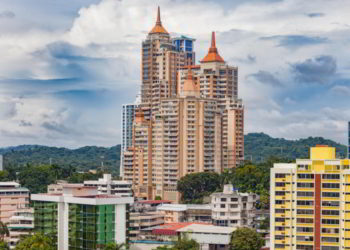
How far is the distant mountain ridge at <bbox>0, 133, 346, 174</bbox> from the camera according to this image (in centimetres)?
14762

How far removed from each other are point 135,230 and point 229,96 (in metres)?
41.4

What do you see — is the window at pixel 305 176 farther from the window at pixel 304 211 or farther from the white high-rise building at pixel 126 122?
the white high-rise building at pixel 126 122

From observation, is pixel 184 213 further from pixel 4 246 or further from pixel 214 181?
pixel 4 246

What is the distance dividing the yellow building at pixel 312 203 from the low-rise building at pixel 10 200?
28.7 metres

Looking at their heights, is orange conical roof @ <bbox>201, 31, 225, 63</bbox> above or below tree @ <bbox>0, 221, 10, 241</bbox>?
above

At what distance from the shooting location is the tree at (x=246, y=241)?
5669 cm

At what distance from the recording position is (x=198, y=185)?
87.9 m

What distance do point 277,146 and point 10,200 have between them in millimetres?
95570

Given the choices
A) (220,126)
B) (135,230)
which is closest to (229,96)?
(220,126)

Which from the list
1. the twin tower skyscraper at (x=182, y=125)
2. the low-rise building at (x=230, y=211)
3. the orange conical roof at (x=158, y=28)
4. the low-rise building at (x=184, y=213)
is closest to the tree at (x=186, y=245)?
the low-rise building at (x=230, y=211)

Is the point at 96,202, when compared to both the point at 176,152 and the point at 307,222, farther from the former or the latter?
the point at 176,152

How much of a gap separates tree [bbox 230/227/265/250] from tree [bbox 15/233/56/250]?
43.1 ft

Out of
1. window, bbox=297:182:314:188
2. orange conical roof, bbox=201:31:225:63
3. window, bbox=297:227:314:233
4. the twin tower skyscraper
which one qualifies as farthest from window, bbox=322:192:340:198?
orange conical roof, bbox=201:31:225:63

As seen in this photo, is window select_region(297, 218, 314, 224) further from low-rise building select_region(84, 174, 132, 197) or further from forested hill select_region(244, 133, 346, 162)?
forested hill select_region(244, 133, 346, 162)
